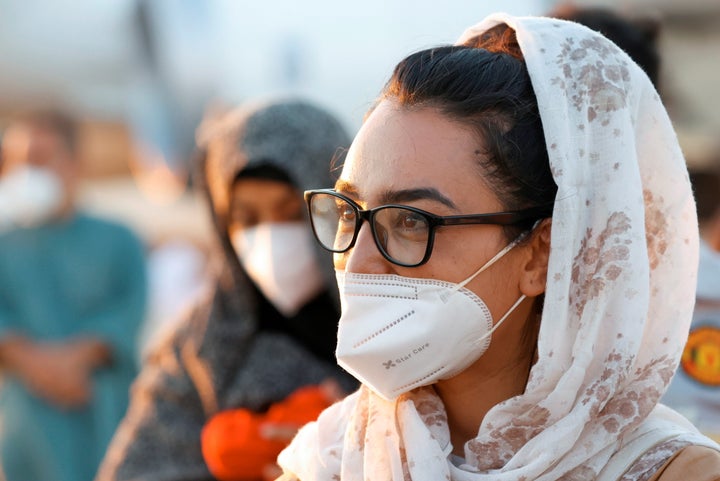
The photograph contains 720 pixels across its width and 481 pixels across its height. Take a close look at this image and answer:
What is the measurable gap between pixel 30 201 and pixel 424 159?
3930 mm

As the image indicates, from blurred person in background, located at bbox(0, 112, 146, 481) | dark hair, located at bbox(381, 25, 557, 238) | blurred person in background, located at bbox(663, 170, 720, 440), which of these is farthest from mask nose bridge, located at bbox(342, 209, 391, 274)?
blurred person in background, located at bbox(0, 112, 146, 481)

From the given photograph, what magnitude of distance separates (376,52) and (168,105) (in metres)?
4.33

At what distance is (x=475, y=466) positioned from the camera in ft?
6.51

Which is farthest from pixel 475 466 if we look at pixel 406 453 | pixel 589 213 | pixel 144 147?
pixel 144 147

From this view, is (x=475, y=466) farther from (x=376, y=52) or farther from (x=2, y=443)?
A: (x=376, y=52)

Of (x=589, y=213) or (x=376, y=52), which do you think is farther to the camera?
(x=376, y=52)

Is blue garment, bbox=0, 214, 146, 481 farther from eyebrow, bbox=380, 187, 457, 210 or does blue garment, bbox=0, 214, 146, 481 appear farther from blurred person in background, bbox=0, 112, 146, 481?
eyebrow, bbox=380, 187, 457, 210

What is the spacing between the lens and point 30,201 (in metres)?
5.47

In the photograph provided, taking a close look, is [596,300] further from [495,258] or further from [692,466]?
[692,466]

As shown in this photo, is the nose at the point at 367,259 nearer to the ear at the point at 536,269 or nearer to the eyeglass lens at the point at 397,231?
the eyeglass lens at the point at 397,231

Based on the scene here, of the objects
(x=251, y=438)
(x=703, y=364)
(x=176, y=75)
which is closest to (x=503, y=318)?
(x=703, y=364)

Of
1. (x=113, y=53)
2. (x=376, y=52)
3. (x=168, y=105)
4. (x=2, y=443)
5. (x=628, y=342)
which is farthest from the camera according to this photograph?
(x=113, y=53)

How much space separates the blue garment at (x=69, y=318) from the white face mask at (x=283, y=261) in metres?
1.87

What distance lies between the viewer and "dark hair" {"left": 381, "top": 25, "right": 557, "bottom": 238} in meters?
1.97
